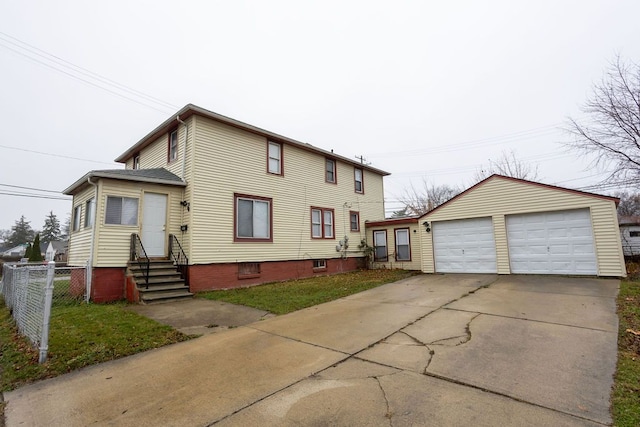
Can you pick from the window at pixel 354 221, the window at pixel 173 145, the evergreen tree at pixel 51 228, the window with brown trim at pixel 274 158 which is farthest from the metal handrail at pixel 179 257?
the evergreen tree at pixel 51 228

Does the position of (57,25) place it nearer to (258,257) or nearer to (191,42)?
(191,42)

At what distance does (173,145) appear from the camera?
39.4 feet

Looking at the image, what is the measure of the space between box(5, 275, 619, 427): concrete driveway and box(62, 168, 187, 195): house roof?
6.76m

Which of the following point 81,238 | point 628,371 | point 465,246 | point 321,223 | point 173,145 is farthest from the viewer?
point 321,223

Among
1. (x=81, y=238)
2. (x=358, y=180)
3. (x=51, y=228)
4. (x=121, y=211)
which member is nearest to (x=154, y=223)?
(x=121, y=211)

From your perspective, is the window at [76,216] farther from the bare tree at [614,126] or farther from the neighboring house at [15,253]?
the neighboring house at [15,253]

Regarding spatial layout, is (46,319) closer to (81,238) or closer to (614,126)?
(81,238)

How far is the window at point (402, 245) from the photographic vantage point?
16.0 meters

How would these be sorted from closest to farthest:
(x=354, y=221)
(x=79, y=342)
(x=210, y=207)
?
(x=79, y=342) < (x=210, y=207) < (x=354, y=221)

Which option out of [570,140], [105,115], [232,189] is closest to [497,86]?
[570,140]

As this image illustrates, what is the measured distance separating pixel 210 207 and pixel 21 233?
85667 millimetres

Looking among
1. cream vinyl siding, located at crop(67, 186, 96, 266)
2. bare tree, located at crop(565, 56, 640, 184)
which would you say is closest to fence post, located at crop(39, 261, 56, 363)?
cream vinyl siding, located at crop(67, 186, 96, 266)

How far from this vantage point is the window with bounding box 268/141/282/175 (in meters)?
13.2

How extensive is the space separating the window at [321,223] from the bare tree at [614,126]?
39.1 feet
